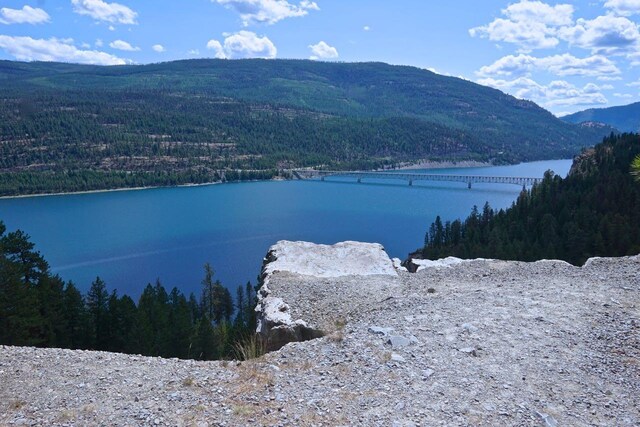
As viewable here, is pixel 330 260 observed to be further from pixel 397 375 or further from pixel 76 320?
pixel 76 320

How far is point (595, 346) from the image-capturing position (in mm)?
9906

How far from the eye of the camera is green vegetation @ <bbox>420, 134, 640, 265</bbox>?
4456 cm

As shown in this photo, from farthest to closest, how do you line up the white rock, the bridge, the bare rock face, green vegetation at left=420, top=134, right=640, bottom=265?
the bridge < green vegetation at left=420, top=134, right=640, bottom=265 < the white rock < the bare rock face

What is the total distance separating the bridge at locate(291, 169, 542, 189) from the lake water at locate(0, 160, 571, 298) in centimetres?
282

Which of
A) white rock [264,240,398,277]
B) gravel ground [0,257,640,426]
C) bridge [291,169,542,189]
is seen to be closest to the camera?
gravel ground [0,257,640,426]

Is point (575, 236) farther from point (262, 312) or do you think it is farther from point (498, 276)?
point (262, 312)

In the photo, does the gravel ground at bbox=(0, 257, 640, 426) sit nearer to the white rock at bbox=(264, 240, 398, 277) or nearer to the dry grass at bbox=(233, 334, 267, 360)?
the dry grass at bbox=(233, 334, 267, 360)

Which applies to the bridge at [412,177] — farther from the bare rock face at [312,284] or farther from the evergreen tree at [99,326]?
the bare rock face at [312,284]

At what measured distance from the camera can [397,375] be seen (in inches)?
343

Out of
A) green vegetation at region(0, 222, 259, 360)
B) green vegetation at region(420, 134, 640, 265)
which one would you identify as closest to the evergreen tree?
green vegetation at region(0, 222, 259, 360)

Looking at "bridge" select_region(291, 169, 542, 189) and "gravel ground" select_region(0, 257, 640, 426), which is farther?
"bridge" select_region(291, 169, 542, 189)

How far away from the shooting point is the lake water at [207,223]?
6338 centimetres

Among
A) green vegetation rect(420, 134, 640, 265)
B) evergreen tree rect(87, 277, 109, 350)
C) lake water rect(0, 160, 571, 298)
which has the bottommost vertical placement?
lake water rect(0, 160, 571, 298)

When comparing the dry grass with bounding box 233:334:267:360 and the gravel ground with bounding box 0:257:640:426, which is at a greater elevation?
the gravel ground with bounding box 0:257:640:426
